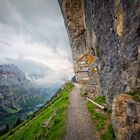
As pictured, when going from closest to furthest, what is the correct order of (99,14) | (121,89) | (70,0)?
(121,89), (99,14), (70,0)

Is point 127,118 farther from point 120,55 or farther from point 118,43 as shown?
point 118,43

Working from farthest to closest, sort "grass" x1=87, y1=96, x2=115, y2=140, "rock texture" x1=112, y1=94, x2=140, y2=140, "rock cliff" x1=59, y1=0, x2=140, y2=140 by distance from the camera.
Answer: "grass" x1=87, y1=96, x2=115, y2=140
"rock cliff" x1=59, y1=0, x2=140, y2=140
"rock texture" x1=112, y1=94, x2=140, y2=140

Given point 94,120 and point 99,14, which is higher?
point 99,14

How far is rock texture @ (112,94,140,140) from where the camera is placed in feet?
40.5

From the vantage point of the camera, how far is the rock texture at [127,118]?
12.3 meters

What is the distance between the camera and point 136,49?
642 inches

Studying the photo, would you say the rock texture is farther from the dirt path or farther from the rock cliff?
the dirt path

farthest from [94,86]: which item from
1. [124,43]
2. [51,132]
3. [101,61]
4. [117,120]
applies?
[117,120]

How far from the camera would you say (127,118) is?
13.1 meters

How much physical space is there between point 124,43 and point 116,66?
4.12 metres

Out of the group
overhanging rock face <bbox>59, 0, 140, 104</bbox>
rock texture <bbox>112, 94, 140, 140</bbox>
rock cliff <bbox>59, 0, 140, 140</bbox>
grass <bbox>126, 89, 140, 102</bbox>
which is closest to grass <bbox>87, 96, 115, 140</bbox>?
rock cliff <bbox>59, 0, 140, 140</bbox>

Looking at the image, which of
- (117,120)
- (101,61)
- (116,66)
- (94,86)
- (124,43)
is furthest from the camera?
(94,86)

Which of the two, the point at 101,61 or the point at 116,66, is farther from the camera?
the point at 101,61

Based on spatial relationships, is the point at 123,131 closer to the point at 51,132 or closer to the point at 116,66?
the point at 116,66
